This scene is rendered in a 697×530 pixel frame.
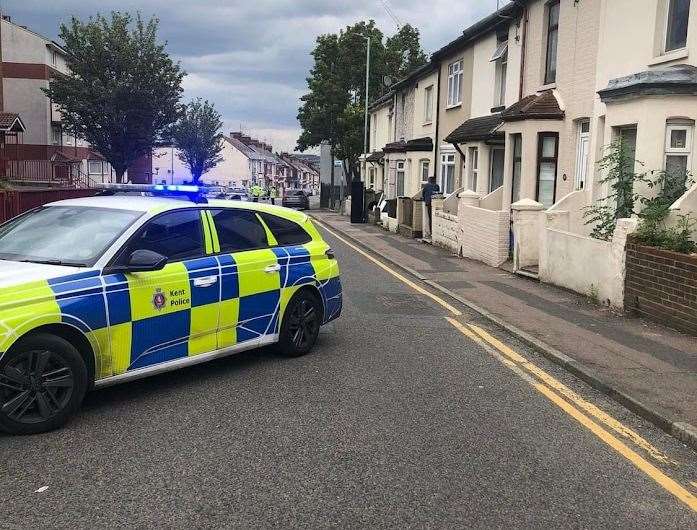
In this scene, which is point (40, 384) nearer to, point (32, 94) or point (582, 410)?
point (582, 410)

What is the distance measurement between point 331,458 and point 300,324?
287 cm

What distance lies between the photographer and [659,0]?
40.1ft

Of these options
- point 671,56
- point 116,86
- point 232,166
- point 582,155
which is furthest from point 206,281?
point 232,166

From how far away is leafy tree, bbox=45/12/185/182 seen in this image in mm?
33000

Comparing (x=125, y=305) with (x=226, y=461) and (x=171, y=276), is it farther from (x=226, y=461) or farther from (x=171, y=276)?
(x=226, y=461)

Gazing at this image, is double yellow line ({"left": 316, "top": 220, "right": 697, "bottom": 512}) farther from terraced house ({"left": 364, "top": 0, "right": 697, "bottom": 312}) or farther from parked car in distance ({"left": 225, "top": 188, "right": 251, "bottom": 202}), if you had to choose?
parked car in distance ({"left": 225, "top": 188, "right": 251, "bottom": 202})

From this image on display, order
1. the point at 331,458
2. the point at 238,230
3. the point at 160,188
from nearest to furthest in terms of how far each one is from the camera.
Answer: the point at 331,458
the point at 238,230
the point at 160,188

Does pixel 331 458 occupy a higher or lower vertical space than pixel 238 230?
lower

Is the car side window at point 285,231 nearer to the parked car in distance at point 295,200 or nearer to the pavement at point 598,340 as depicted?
the pavement at point 598,340

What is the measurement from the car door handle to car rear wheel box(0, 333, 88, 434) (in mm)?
1252

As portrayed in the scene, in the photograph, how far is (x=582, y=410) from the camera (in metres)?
5.92

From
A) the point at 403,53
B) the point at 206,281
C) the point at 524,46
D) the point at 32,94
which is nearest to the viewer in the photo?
the point at 206,281

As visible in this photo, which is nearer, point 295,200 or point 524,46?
point 524,46

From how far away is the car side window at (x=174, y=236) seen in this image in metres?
5.82
